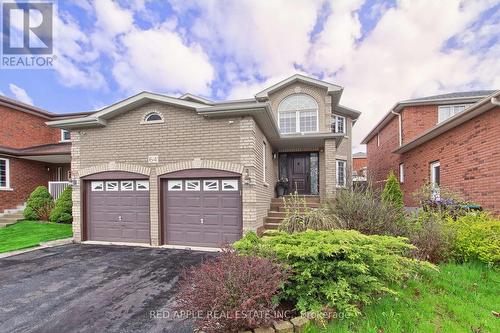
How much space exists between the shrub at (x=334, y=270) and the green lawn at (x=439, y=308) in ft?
0.70

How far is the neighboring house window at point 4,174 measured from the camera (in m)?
13.1

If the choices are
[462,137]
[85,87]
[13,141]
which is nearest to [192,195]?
[462,137]

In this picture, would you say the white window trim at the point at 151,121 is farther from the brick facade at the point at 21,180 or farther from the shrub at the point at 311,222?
the brick facade at the point at 21,180

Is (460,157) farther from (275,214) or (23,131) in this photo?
(23,131)

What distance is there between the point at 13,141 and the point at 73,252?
1150cm

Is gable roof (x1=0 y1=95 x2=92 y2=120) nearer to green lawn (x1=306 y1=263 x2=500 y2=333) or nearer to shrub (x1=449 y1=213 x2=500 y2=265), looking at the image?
green lawn (x1=306 y1=263 x2=500 y2=333)

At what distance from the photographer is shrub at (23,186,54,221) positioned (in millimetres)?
12211

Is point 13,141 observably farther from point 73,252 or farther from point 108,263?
point 108,263

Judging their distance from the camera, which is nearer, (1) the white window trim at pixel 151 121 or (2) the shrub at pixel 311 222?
(2) the shrub at pixel 311 222

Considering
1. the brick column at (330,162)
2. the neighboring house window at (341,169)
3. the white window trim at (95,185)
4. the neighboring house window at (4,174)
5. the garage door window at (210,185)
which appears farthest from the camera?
the neighboring house window at (341,169)

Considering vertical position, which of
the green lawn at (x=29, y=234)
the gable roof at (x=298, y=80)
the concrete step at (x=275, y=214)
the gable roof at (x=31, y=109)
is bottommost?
the green lawn at (x=29, y=234)

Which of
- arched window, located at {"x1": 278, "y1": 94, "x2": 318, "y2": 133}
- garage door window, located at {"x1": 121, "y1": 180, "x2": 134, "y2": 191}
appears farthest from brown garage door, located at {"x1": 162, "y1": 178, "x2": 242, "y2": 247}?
arched window, located at {"x1": 278, "y1": 94, "x2": 318, "y2": 133}

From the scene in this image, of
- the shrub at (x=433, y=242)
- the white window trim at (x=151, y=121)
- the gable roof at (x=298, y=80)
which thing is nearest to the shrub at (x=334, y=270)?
the shrub at (x=433, y=242)

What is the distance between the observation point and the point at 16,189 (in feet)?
44.2
